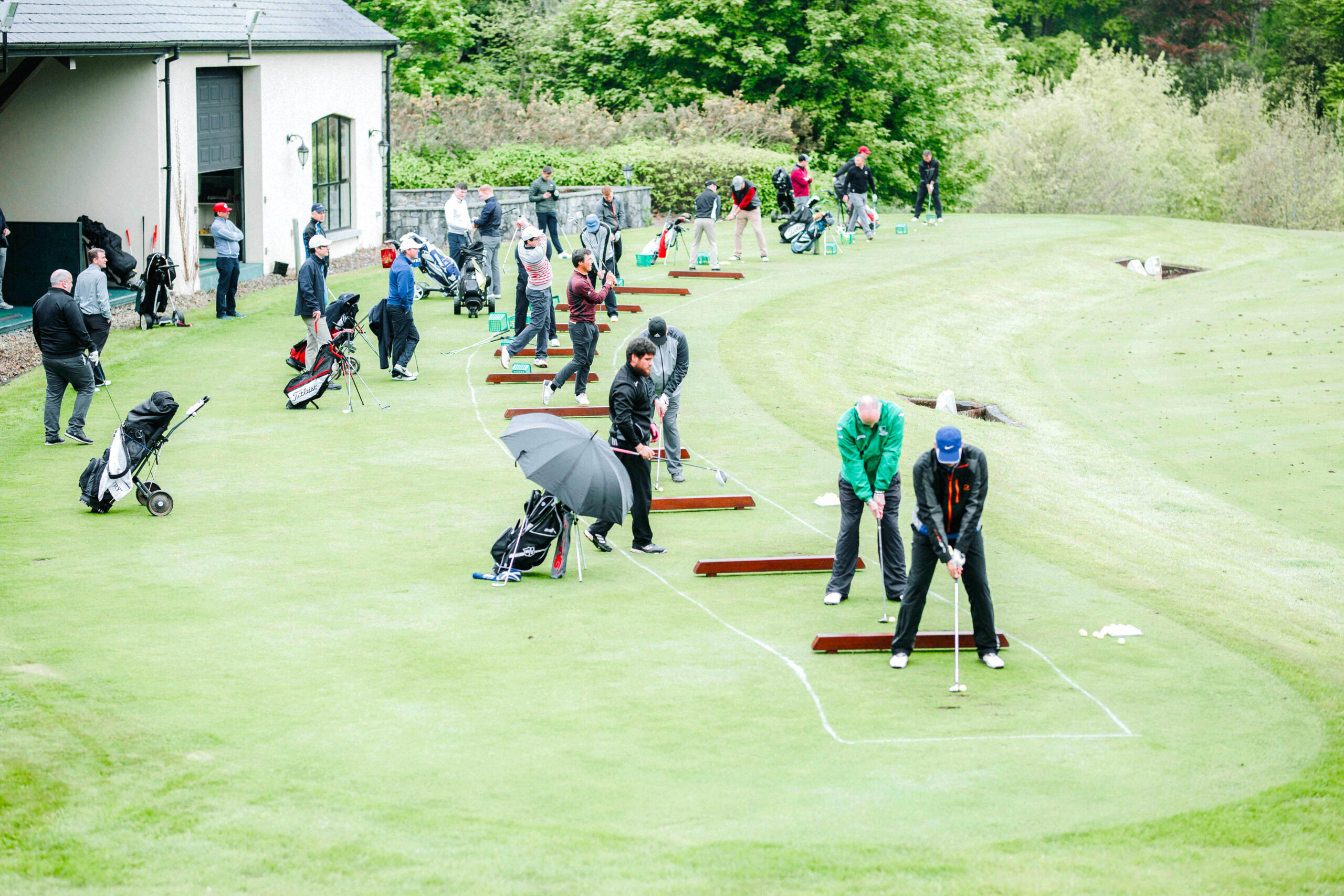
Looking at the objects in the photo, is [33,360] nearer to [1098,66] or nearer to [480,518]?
[480,518]

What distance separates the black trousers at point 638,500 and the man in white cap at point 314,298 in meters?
7.21

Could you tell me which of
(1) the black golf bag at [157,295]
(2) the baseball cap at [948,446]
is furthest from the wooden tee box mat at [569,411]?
(1) the black golf bag at [157,295]

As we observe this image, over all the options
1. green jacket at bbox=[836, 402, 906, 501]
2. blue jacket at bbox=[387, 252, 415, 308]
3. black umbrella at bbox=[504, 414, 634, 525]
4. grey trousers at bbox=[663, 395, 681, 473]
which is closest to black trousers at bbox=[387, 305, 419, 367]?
blue jacket at bbox=[387, 252, 415, 308]

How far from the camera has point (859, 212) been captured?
3762 cm

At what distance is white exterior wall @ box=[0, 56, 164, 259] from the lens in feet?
85.6

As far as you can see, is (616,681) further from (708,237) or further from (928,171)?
(928,171)

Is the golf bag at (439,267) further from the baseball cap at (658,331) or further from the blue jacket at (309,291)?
the baseball cap at (658,331)

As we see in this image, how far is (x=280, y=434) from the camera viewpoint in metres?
17.7

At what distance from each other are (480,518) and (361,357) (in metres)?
9.43

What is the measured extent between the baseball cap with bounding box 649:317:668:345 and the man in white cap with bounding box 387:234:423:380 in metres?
6.24

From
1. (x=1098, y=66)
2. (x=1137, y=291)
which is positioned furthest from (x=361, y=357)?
(x=1098, y=66)

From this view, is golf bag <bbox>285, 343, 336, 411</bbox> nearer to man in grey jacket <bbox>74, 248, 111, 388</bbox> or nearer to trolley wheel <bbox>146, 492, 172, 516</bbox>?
man in grey jacket <bbox>74, 248, 111, 388</bbox>

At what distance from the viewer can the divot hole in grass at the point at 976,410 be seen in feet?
77.2

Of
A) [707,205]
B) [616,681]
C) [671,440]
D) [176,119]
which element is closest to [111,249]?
[176,119]
